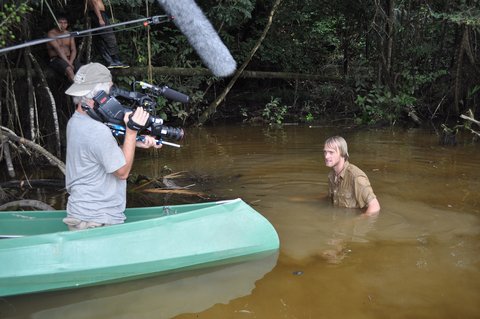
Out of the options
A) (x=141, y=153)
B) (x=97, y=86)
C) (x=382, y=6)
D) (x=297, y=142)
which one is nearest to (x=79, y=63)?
(x=141, y=153)

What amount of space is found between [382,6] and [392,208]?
277 inches

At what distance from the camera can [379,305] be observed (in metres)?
3.02

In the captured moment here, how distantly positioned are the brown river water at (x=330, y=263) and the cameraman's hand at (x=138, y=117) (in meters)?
1.14

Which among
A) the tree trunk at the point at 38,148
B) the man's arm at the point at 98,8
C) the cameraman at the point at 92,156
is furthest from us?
the man's arm at the point at 98,8

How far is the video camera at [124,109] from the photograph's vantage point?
3.03 metres

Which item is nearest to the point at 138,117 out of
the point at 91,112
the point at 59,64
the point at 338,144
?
the point at 91,112

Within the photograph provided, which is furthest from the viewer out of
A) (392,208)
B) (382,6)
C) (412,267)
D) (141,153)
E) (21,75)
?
(382,6)

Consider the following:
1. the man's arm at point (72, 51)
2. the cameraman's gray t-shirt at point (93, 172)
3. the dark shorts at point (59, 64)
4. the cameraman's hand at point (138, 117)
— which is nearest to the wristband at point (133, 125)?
the cameraman's hand at point (138, 117)

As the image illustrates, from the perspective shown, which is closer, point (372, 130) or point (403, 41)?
point (372, 130)

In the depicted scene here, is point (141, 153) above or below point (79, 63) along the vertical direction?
below

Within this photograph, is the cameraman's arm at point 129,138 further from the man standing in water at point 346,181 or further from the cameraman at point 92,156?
the man standing in water at point 346,181

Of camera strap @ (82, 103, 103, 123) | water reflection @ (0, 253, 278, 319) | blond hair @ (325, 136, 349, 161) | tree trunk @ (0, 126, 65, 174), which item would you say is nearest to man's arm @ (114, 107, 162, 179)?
camera strap @ (82, 103, 103, 123)

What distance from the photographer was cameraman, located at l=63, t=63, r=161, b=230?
3.01m

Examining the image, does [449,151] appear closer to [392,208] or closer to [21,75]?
[392,208]
